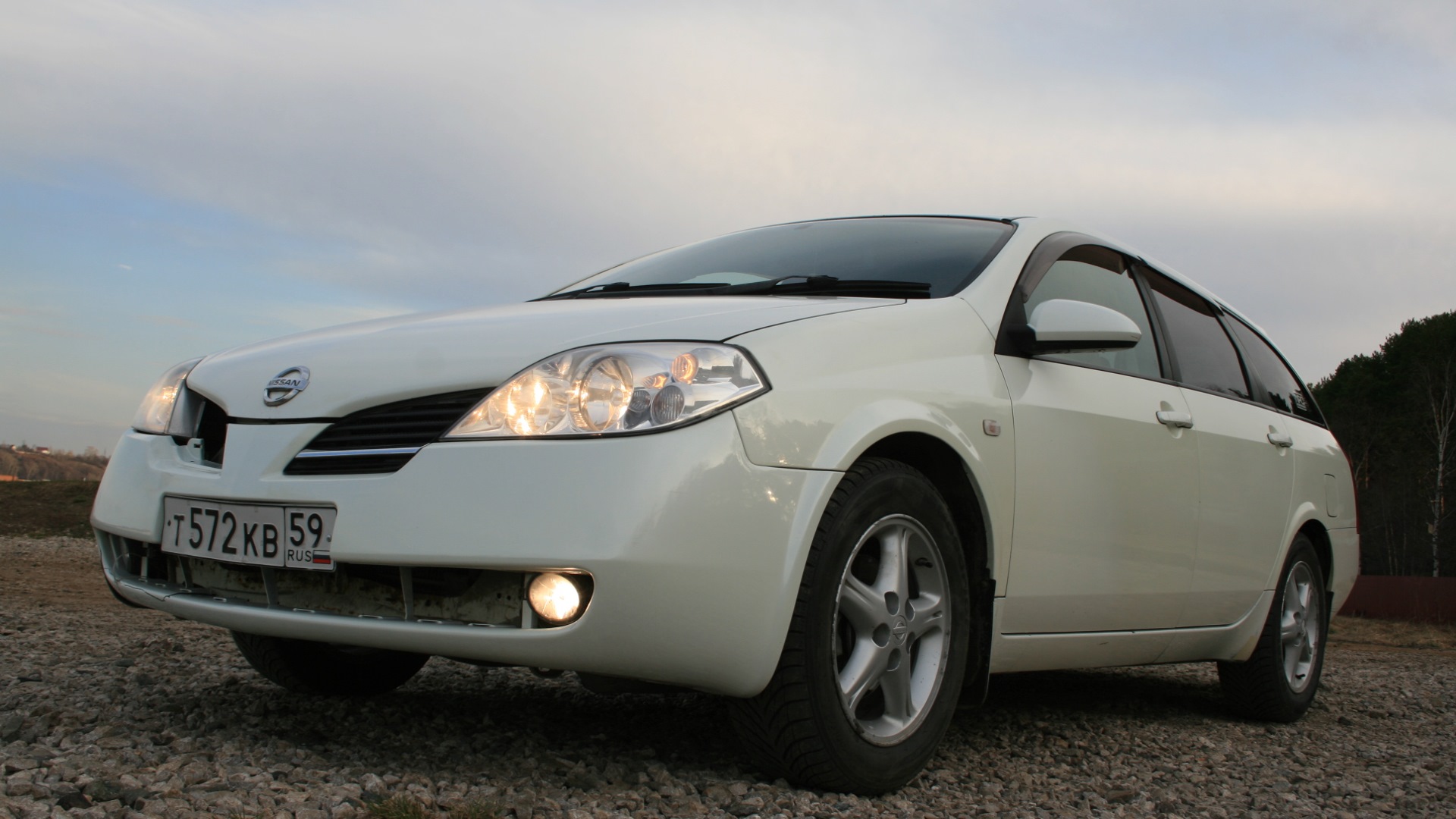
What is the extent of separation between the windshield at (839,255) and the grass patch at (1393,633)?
535 inches

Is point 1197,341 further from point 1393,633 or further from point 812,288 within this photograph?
point 1393,633

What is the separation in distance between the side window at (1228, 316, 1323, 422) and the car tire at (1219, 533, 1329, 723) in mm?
569

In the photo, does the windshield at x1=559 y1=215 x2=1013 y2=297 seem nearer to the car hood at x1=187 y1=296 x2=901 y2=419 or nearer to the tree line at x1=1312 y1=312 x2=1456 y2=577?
the car hood at x1=187 y1=296 x2=901 y2=419

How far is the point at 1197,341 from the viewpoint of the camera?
4379mm

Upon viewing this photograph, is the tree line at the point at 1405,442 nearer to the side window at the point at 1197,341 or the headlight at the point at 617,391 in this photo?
the side window at the point at 1197,341

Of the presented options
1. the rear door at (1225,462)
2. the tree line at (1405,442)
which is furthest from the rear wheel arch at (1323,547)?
the tree line at (1405,442)

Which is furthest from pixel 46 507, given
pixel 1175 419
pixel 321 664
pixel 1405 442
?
pixel 1405 442

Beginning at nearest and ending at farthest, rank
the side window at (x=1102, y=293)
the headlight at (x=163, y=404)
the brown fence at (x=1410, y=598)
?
the headlight at (x=163, y=404) < the side window at (x=1102, y=293) < the brown fence at (x=1410, y=598)

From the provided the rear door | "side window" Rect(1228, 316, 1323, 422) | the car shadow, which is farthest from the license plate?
"side window" Rect(1228, 316, 1323, 422)

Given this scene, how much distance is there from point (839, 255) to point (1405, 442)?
142 ft

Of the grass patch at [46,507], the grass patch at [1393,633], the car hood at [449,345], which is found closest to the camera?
the car hood at [449,345]

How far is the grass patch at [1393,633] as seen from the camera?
17297 mm

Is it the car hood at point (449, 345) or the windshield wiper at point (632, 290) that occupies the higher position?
the windshield wiper at point (632, 290)

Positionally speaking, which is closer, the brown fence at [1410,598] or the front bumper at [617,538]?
the front bumper at [617,538]
